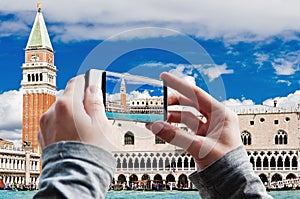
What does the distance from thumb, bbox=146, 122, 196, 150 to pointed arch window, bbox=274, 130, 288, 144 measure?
2833cm

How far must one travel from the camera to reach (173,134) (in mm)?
669

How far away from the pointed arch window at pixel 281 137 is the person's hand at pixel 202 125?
28251mm

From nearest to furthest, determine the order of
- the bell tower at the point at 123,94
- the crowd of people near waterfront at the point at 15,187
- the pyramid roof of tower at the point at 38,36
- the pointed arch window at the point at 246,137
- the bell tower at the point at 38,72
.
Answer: the bell tower at the point at 123,94
the pointed arch window at the point at 246,137
the crowd of people near waterfront at the point at 15,187
the bell tower at the point at 38,72
the pyramid roof of tower at the point at 38,36

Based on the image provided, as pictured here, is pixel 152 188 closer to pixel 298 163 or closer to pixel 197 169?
pixel 298 163

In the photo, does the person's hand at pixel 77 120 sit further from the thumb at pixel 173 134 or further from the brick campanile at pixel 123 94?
the brick campanile at pixel 123 94

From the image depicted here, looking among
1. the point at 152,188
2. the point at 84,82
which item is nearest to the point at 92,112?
the point at 84,82

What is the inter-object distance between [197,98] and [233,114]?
0.21 feet

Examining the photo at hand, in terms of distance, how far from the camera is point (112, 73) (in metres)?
0.75

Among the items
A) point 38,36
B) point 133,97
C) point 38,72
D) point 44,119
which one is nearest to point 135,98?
point 133,97

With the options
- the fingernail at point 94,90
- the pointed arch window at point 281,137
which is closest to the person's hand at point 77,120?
the fingernail at point 94,90

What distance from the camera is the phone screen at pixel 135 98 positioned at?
2.48 ft

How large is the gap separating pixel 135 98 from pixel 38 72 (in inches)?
1769

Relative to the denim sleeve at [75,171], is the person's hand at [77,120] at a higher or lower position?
higher

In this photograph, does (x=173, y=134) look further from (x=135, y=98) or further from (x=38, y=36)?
(x=38, y=36)
